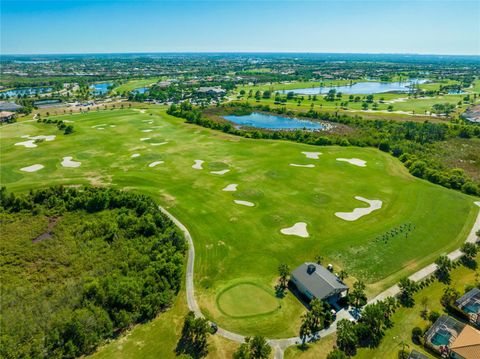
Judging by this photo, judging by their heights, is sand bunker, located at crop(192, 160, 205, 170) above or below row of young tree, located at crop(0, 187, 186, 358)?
above

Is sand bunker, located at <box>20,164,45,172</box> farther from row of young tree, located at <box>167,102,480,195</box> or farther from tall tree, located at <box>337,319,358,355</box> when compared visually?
tall tree, located at <box>337,319,358,355</box>

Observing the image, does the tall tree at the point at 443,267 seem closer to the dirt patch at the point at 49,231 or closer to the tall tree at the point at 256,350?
the tall tree at the point at 256,350

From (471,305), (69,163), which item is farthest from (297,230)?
(69,163)

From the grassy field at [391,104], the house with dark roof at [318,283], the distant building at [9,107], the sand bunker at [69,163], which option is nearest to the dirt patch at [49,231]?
the sand bunker at [69,163]

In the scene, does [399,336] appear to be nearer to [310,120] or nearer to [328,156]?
[328,156]

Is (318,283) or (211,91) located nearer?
(318,283)

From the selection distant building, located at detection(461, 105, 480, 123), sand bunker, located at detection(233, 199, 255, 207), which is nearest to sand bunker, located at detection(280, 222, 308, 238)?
sand bunker, located at detection(233, 199, 255, 207)

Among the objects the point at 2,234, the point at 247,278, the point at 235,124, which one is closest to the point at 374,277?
the point at 247,278

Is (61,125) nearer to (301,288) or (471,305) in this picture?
Result: (301,288)
